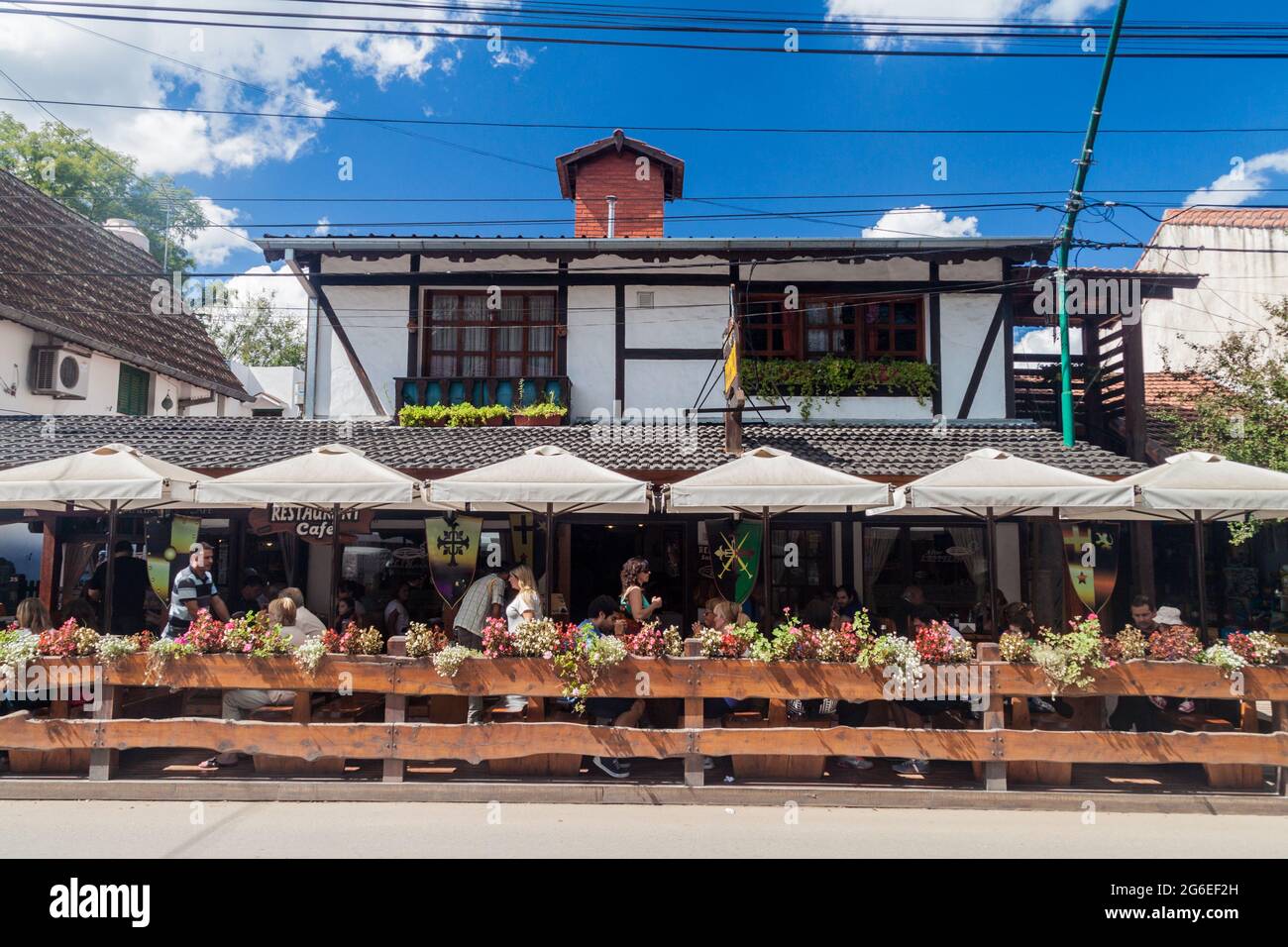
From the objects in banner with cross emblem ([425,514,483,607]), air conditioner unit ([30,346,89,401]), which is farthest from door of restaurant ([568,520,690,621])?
air conditioner unit ([30,346,89,401])

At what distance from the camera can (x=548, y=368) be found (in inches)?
495

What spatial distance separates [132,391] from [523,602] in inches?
590

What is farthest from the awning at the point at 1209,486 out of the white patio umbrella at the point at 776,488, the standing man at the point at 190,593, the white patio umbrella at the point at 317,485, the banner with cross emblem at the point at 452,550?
the standing man at the point at 190,593

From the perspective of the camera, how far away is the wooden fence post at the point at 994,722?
20.7 ft

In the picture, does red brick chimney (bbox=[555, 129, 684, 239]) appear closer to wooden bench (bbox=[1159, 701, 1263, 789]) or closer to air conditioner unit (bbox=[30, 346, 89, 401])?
air conditioner unit (bbox=[30, 346, 89, 401])

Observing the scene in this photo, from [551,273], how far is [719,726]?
26.3 feet

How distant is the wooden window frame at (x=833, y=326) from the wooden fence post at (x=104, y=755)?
932 cm

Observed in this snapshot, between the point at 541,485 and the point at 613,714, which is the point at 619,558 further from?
the point at 613,714

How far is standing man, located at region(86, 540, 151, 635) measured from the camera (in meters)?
10.4

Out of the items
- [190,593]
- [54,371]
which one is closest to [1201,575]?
[190,593]

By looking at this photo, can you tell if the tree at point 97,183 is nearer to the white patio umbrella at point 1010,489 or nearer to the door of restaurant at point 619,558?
the door of restaurant at point 619,558

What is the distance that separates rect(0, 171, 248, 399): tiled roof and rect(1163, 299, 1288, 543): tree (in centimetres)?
1798
